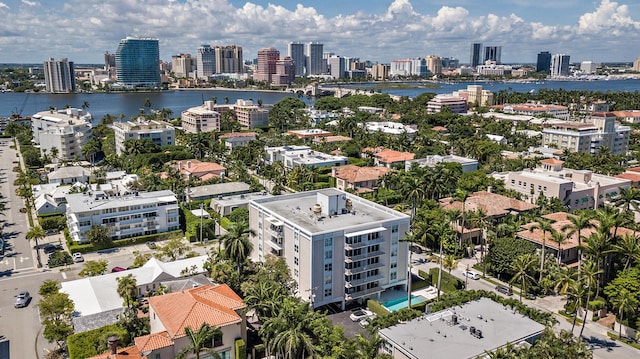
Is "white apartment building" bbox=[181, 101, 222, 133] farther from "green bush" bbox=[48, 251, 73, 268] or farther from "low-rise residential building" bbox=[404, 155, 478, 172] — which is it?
"green bush" bbox=[48, 251, 73, 268]

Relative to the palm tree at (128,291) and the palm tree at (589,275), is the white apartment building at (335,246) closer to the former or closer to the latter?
the palm tree at (128,291)

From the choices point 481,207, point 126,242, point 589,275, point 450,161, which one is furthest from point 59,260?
point 450,161

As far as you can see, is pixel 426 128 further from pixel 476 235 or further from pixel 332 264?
pixel 332 264

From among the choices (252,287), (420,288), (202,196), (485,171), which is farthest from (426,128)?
(252,287)

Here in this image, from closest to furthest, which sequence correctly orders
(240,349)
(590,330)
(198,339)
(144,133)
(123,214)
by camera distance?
(198,339)
(240,349)
(590,330)
(123,214)
(144,133)

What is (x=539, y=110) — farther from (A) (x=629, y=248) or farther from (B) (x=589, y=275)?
(B) (x=589, y=275)

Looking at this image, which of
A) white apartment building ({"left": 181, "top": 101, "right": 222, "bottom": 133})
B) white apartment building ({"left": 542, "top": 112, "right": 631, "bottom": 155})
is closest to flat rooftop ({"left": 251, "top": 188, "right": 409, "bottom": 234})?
white apartment building ({"left": 542, "top": 112, "right": 631, "bottom": 155})

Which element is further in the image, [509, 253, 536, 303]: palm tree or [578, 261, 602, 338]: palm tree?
[509, 253, 536, 303]: palm tree

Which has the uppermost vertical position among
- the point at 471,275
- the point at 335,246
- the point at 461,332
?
the point at 335,246
